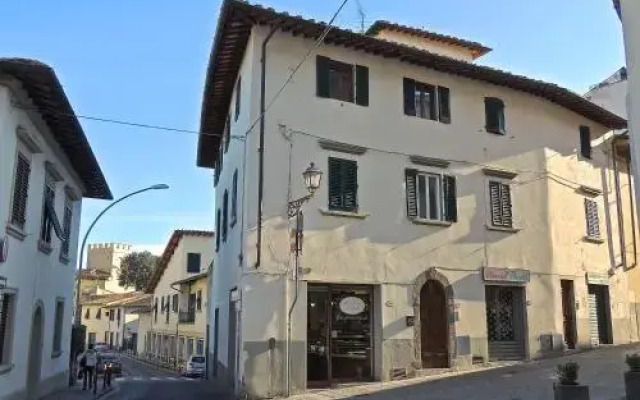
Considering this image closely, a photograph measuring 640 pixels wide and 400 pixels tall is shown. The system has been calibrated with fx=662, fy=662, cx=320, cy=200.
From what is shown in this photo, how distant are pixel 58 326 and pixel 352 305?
994cm

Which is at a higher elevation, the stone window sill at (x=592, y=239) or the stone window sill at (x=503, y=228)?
the stone window sill at (x=592, y=239)

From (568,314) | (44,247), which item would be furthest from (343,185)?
(568,314)

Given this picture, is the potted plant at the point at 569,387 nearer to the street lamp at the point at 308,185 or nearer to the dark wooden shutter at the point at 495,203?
the street lamp at the point at 308,185

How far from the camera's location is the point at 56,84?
13.2m

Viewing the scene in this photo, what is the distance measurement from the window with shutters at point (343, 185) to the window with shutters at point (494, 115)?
5.48m

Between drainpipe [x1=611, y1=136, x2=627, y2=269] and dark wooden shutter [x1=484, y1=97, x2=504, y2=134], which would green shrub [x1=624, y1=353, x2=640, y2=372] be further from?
drainpipe [x1=611, y1=136, x2=627, y2=269]

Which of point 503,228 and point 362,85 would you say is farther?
point 503,228

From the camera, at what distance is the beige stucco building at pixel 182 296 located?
4028cm

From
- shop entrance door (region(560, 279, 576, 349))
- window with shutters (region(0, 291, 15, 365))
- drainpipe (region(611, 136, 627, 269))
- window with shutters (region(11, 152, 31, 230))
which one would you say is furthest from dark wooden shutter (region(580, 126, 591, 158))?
window with shutters (region(0, 291, 15, 365))

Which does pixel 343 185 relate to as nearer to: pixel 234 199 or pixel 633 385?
pixel 234 199

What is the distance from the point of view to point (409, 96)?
19.4 metres

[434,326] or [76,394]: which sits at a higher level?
[434,326]

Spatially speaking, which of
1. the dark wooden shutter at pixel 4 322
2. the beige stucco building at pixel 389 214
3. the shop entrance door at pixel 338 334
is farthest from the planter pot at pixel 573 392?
the dark wooden shutter at pixel 4 322

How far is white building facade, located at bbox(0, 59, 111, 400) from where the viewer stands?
13.3 m
